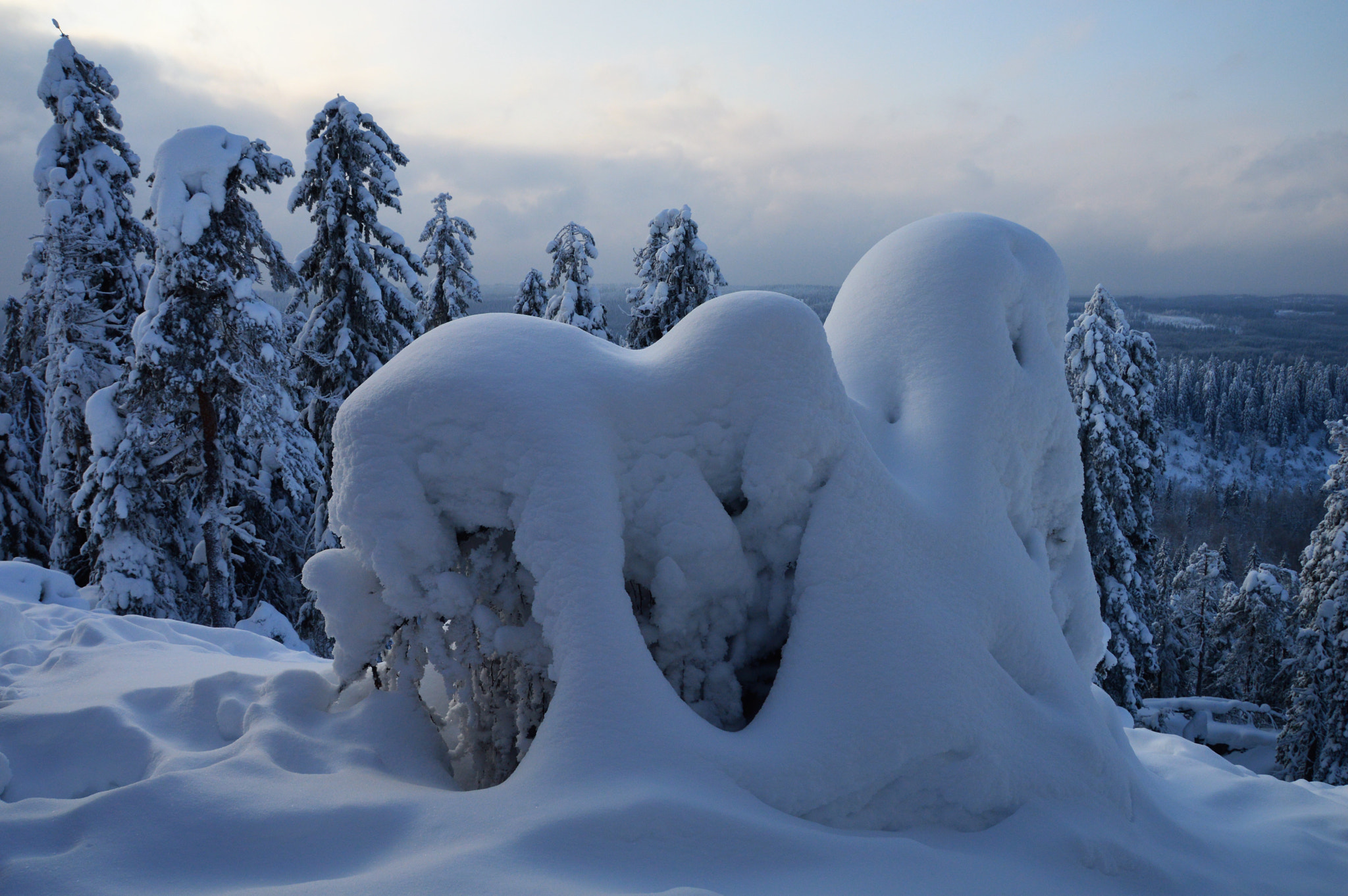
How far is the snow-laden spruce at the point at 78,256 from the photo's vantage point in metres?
15.3

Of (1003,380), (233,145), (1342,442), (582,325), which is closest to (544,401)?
(1003,380)

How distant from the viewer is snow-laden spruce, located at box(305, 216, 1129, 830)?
3594mm

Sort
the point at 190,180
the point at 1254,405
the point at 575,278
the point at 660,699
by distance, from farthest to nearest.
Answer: the point at 1254,405 → the point at 575,278 → the point at 190,180 → the point at 660,699

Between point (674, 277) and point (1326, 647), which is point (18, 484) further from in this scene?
point (1326, 647)

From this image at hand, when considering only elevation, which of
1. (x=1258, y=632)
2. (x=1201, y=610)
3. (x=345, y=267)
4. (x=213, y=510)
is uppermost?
(x=345, y=267)

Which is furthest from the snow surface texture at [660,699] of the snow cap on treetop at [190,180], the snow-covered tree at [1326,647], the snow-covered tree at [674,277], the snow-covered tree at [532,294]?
the snow-covered tree at [532,294]

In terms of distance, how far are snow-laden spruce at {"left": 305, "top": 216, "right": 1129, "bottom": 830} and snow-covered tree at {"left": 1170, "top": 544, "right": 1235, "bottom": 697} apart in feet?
110

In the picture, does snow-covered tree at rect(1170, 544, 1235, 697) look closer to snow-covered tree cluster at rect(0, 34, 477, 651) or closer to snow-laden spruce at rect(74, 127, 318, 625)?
snow-covered tree cluster at rect(0, 34, 477, 651)

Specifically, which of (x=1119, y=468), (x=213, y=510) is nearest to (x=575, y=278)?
(x=213, y=510)

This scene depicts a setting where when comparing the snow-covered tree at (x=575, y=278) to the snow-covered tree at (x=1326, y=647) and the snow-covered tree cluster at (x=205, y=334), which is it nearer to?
the snow-covered tree cluster at (x=205, y=334)

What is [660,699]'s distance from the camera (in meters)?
3.54

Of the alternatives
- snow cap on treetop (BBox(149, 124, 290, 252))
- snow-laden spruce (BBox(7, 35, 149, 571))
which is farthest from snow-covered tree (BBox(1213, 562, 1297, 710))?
snow-laden spruce (BBox(7, 35, 149, 571))

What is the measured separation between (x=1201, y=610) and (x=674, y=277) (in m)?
30.2

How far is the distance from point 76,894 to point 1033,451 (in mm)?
6170
